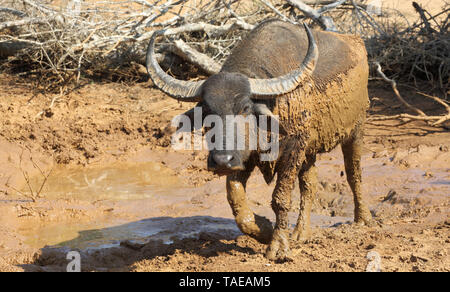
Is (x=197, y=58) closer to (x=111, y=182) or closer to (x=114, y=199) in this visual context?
(x=111, y=182)

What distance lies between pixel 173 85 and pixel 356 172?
9.86ft

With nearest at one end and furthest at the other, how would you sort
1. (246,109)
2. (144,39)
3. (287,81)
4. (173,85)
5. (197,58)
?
(246,109) < (287,81) < (173,85) < (144,39) < (197,58)

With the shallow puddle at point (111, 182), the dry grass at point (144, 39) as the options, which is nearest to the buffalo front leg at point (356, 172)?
the shallow puddle at point (111, 182)

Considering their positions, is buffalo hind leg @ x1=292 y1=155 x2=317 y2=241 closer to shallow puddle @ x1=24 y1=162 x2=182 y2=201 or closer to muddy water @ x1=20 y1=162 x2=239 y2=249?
muddy water @ x1=20 y1=162 x2=239 y2=249

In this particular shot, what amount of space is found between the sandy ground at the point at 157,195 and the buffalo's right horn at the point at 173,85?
1.53m

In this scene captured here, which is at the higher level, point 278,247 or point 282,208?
point 282,208

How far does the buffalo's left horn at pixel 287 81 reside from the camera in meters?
4.75

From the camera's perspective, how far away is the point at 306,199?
6.35 meters

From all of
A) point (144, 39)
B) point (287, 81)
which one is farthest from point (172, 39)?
point (287, 81)

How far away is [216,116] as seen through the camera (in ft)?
15.1

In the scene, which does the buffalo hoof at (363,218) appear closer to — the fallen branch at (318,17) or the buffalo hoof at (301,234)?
the buffalo hoof at (301,234)

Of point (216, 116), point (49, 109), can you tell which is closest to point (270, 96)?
point (216, 116)

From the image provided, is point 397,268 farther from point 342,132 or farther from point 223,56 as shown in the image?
point 223,56

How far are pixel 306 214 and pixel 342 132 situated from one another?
102 cm
